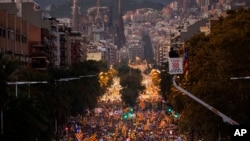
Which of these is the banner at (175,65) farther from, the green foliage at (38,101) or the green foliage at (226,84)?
the green foliage at (226,84)

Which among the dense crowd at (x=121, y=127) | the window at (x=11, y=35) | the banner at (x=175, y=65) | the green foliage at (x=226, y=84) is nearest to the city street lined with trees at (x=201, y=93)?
the green foliage at (x=226, y=84)

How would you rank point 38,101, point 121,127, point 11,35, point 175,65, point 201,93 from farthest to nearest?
point 121,127 → point 11,35 → point 201,93 → point 38,101 → point 175,65

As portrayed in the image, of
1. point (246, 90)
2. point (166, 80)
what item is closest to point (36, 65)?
point (166, 80)

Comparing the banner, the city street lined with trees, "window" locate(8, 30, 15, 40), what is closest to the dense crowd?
the city street lined with trees

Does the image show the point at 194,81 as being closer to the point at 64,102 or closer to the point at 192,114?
the point at 192,114

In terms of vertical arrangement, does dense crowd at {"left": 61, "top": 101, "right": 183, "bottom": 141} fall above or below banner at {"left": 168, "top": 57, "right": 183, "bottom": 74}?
below

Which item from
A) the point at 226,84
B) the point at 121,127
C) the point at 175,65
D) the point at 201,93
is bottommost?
the point at 121,127

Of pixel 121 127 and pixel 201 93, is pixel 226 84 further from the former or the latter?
pixel 121 127

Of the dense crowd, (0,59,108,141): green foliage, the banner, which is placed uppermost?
the banner

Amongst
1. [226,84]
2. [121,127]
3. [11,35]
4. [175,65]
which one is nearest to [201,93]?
[226,84]

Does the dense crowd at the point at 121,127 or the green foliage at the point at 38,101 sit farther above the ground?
the green foliage at the point at 38,101

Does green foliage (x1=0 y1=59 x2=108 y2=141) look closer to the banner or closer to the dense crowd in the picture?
the dense crowd
